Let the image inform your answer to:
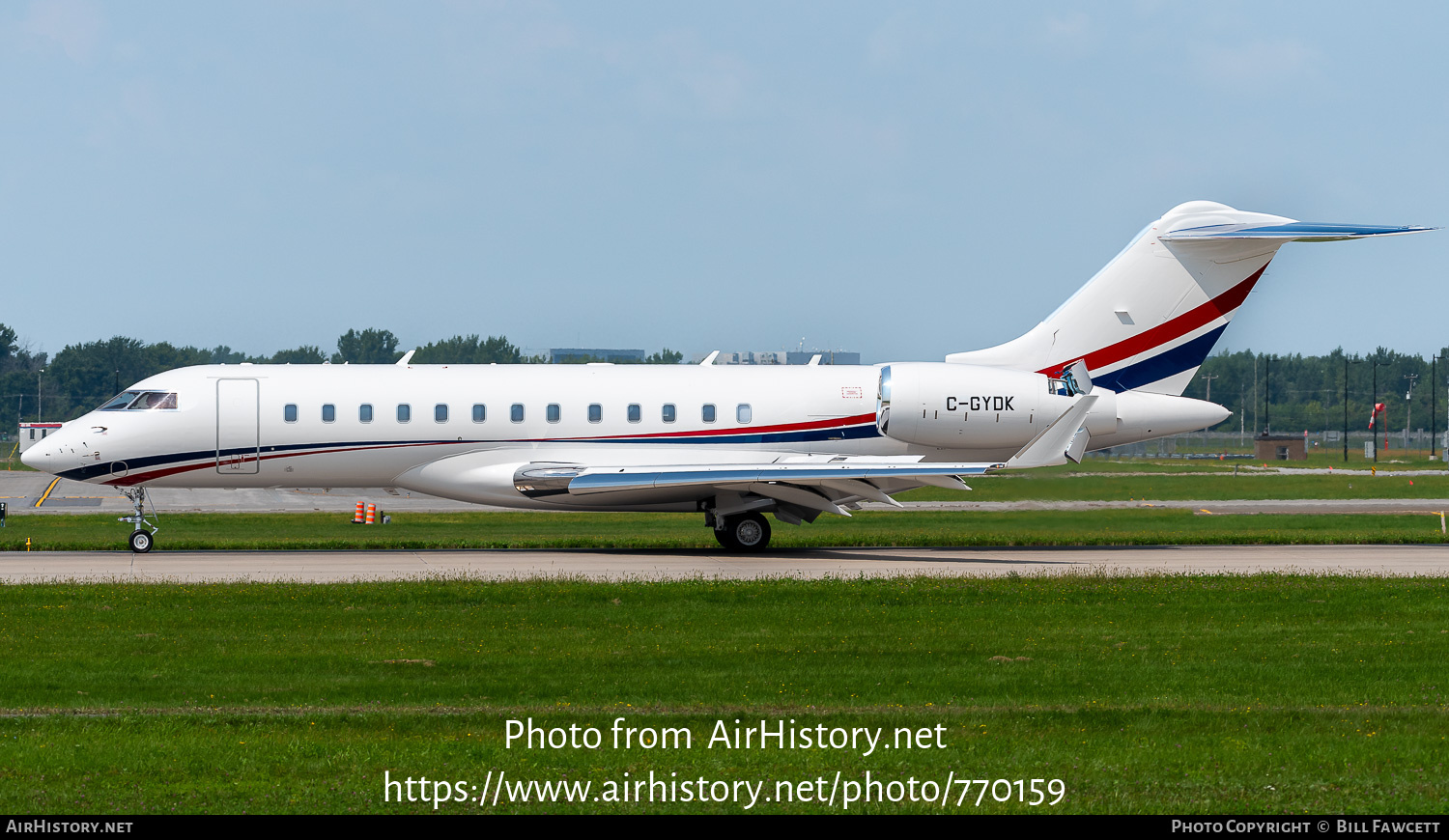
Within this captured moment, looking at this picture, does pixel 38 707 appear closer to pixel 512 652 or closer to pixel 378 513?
pixel 512 652

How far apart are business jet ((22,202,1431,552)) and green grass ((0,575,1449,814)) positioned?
6577 mm

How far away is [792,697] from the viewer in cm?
1267

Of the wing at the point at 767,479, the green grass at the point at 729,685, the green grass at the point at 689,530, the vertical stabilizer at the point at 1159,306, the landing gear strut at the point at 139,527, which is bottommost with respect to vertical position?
the green grass at the point at 689,530

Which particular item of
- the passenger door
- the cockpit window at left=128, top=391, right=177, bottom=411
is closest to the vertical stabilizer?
the passenger door

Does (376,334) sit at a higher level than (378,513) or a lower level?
higher

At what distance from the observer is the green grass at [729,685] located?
962 centimetres

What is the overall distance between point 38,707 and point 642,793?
236 inches

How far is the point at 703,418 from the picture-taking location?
2841cm

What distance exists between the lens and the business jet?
2727 cm

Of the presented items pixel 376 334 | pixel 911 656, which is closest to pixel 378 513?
pixel 911 656

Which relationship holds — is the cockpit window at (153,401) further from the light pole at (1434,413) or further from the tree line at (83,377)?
the light pole at (1434,413)

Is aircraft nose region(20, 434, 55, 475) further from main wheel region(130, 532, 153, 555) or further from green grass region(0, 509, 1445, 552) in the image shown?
green grass region(0, 509, 1445, 552)

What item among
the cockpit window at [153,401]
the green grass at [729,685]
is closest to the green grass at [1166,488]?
the green grass at [729,685]

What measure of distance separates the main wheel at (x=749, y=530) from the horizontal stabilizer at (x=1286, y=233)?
33.9 ft
